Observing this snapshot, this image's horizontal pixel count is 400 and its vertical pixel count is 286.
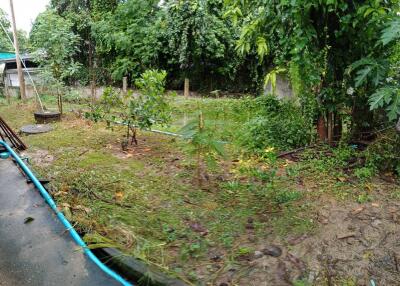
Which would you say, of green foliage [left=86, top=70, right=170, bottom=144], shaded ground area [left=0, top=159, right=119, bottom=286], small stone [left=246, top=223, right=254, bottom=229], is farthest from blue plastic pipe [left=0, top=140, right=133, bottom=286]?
green foliage [left=86, top=70, right=170, bottom=144]

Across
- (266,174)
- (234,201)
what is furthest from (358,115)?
(234,201)

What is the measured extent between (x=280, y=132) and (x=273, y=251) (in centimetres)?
251

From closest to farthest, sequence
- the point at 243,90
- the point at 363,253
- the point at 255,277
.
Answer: the point at 255,277, the point at 363,253, the point at 243,90

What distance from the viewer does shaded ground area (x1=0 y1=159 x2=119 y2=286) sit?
221 centimetres

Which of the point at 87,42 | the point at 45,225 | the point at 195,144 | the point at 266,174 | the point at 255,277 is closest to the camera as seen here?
the point at 255,277

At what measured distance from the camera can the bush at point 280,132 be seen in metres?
4.46

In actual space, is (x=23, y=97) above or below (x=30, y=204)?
above

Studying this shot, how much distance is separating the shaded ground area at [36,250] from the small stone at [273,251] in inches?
42.6

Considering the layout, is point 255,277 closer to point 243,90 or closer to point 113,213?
point 113,213

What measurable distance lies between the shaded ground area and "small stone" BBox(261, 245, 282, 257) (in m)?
1.08

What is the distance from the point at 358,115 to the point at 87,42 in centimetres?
1334

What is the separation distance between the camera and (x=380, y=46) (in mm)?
3582

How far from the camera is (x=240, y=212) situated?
9.76ft

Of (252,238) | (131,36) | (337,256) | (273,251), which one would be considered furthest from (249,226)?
(131,36)
